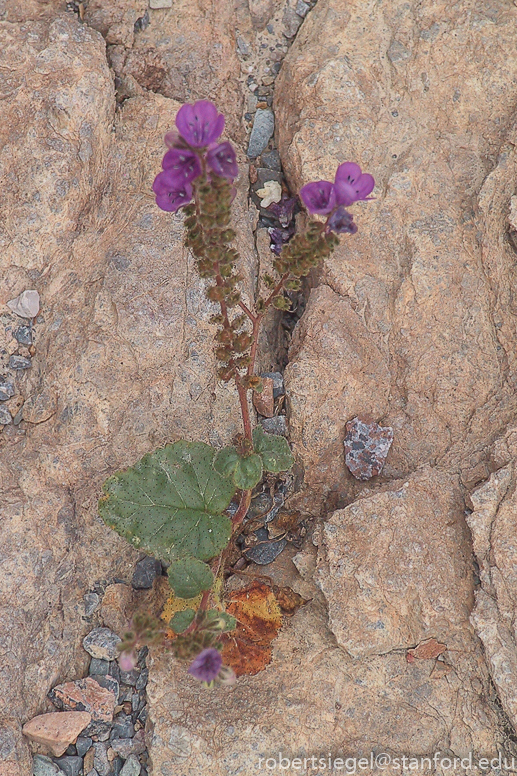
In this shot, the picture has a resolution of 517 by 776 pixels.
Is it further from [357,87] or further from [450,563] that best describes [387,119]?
[450,563]

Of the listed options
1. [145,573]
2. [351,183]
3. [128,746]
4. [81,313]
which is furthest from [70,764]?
[351,183]

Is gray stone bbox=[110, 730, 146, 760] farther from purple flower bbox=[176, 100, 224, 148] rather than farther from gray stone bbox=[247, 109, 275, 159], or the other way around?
gray stone bbox=[247, 109, 275, 159]

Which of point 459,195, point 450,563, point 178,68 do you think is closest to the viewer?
point 450,563

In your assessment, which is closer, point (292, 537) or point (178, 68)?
point (292, 537)

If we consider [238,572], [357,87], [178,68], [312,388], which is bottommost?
[238,572]

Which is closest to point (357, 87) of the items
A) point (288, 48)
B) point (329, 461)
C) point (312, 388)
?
point (288, 48)

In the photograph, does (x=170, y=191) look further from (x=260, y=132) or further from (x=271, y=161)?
(x=260, y=132)
